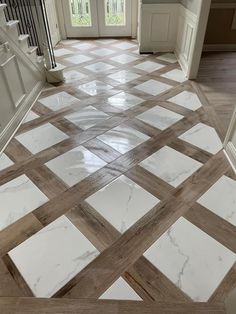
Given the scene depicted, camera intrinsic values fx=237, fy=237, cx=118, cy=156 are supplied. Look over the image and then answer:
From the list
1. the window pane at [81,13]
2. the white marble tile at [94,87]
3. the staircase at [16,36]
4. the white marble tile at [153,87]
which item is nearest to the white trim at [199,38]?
the white marble tile at [153,87]

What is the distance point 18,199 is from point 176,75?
106 inches

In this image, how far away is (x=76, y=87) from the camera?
9.98 ft

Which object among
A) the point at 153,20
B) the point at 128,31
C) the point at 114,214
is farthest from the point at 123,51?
the point at 114,214

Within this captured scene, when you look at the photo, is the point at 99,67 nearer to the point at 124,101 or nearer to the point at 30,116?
the point at 124,101

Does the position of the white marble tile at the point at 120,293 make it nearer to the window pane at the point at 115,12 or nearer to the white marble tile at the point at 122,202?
the white marble tile at the point at 122,202

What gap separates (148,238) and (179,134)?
113cm

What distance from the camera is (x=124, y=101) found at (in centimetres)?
273

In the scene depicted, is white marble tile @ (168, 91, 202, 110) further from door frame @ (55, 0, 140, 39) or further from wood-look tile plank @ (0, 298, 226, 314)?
door frame @ (55, 0, 140, 39)

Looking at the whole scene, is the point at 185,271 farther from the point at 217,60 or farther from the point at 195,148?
the point at 217,60

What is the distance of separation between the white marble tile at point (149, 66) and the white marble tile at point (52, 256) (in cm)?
280

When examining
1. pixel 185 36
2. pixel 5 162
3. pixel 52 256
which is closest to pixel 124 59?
pixel 185 36

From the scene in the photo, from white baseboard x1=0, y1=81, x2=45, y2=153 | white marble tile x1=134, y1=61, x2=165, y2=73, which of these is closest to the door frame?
white marble tile x1=134, y1=61, x2=165, y2=73

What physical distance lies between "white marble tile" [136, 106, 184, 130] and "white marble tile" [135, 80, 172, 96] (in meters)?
0.43

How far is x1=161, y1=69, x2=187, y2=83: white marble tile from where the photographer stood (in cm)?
321
